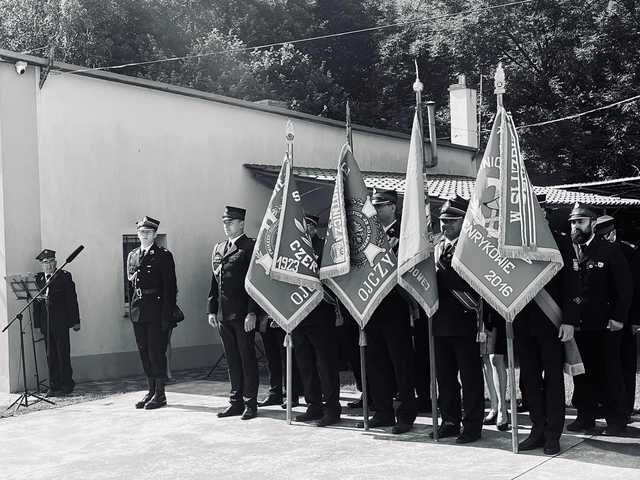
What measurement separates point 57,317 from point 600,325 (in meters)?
7.07

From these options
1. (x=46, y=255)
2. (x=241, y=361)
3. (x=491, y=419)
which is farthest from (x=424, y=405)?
(x=46, y=255)

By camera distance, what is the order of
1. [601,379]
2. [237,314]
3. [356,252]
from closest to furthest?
[601,379], [356,252], [237,314]

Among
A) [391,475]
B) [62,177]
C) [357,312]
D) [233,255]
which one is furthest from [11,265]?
[391,475]

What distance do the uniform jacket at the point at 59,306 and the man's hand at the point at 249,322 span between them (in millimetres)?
3955

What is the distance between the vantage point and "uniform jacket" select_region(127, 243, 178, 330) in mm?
8938

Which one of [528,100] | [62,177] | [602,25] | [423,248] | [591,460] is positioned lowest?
[591,460]

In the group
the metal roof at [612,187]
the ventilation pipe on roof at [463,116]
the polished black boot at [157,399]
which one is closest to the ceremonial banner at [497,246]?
the polished black boot at [157,399]

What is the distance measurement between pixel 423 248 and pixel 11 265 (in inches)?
258

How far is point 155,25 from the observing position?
29.7 meters

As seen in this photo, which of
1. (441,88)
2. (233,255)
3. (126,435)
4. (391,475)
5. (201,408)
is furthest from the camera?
(441,88)

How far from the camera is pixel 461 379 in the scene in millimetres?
6996

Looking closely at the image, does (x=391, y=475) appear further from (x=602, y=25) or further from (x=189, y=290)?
(x=602, y=25)

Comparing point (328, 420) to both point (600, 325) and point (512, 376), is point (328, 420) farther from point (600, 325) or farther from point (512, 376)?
point (600, 325)

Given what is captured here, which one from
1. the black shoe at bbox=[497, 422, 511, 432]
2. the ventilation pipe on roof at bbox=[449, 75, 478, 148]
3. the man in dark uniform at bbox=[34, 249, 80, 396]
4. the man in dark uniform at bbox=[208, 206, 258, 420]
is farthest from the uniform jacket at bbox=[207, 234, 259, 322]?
the ventilation pipe on roof at bbox=[449, 75, 478, 148]
